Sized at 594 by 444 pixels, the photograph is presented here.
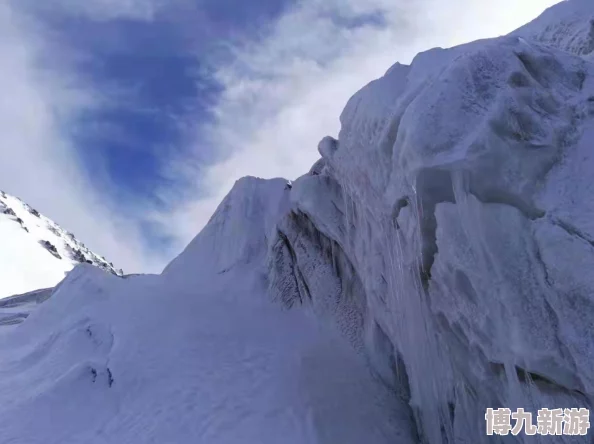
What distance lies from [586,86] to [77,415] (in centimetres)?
1241

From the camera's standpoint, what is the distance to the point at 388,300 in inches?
434

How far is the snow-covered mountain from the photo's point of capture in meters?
69.1

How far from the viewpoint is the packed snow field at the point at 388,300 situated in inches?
284

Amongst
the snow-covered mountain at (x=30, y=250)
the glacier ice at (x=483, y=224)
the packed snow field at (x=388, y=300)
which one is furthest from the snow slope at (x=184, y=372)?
the snow-covered mountain at (x=30, y=250)

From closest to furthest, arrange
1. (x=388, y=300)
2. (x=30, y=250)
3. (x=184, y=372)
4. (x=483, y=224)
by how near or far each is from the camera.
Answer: (x=483, y=224), (x=388, y=300), (x=184, y=372), (x=30, y=250)

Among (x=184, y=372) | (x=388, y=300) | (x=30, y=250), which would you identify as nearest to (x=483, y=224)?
(x=388, y=300)

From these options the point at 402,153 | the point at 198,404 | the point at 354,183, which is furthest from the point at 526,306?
the point at 198,404

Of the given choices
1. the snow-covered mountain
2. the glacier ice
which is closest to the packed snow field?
→ the glacier ice

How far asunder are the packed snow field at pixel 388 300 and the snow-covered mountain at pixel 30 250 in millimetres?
42112

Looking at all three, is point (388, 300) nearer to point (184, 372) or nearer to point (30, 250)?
point (184, 372)

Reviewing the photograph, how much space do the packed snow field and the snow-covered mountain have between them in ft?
138

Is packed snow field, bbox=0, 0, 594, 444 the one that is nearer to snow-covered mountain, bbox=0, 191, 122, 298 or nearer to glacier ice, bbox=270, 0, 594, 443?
glacier ice, bbox=270, 0, 594, 443

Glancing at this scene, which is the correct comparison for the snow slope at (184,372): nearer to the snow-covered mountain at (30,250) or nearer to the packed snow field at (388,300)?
the packed snow field at (388,300)

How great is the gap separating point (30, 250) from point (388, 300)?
84.9m
